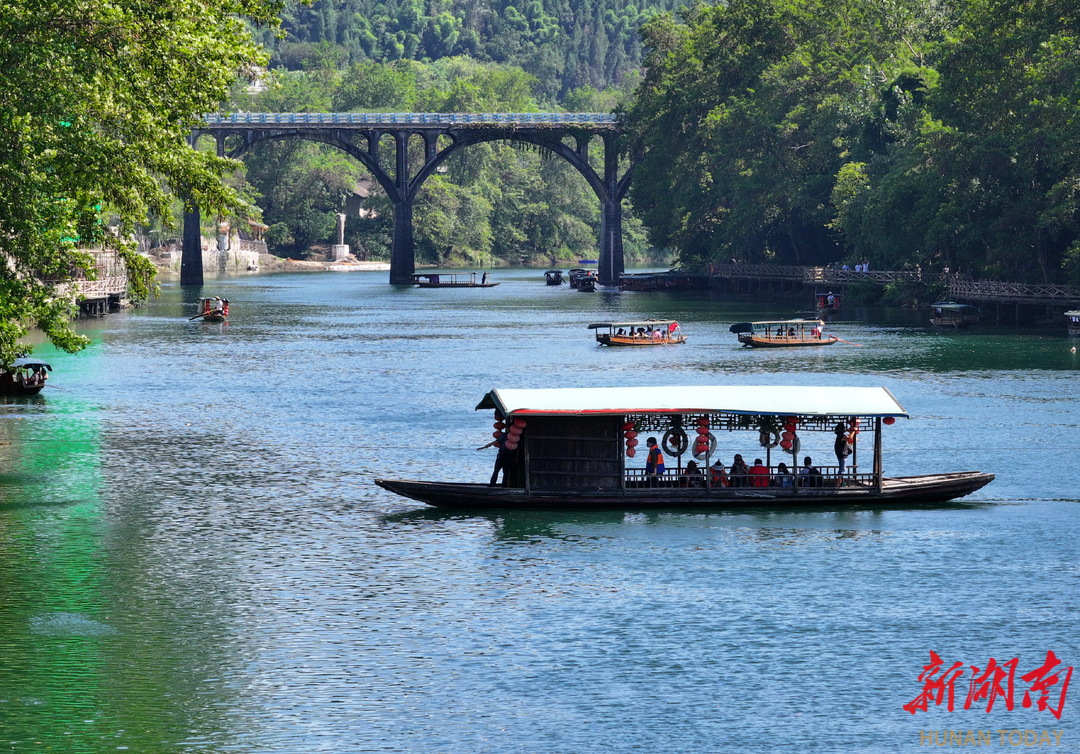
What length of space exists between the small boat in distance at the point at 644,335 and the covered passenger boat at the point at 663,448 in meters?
50.4

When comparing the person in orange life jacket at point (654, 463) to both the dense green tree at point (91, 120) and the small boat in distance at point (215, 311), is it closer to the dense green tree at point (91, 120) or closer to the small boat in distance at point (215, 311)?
the dense green tree at point (91, 120)

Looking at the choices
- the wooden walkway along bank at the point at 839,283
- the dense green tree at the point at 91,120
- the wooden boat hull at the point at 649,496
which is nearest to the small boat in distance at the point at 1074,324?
the wooden walkway along bank at the point at 839,283

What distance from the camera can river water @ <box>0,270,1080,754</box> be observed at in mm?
24891

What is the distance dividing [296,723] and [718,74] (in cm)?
12855

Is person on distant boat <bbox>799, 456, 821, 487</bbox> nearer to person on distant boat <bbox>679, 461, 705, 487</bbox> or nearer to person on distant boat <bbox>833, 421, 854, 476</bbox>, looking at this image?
person on distant boat <bbox>833, 421, 854, 476</bbox>

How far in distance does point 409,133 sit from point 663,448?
14516cm

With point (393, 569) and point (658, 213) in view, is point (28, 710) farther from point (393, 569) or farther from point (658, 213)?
point (658, 213)

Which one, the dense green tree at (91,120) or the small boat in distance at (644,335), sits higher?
the dense green tree at (91,120)

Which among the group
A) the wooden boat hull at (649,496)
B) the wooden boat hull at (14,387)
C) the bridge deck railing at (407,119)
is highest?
the bridge deck railing at (407,119)

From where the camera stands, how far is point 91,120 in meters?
38.6

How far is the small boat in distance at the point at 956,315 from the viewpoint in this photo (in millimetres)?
97438

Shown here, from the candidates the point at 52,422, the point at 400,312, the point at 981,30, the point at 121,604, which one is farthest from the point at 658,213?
the point at 121,604

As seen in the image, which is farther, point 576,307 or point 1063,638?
point 576,307

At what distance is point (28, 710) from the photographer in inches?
985
